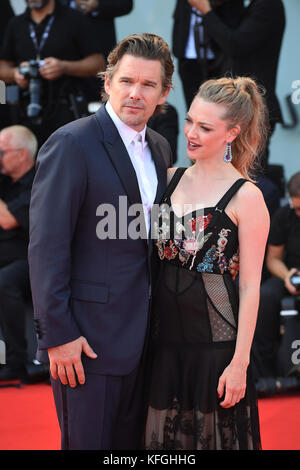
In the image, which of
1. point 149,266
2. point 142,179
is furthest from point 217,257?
point 142,179

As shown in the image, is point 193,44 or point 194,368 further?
point 193,44

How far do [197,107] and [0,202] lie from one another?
209cm

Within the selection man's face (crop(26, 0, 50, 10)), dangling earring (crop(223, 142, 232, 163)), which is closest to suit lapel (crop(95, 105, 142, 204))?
dangling earring (crop(223, 142, 232, 163))

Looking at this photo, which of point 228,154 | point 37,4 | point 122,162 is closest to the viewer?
point 122,162

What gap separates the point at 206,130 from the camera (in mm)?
2195

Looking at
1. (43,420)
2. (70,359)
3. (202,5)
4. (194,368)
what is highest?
(202,5)

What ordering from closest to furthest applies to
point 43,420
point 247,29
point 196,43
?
point 43,420 < point 247,29 < point 196,43

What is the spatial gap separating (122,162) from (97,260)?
0.29 metres

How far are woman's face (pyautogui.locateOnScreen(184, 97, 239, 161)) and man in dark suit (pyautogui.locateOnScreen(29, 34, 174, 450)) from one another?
0.16m

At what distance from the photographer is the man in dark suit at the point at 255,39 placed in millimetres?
3914

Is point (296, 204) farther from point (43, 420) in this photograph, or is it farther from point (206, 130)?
point (206, 130)

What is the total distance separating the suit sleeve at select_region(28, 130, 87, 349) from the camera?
1.91m

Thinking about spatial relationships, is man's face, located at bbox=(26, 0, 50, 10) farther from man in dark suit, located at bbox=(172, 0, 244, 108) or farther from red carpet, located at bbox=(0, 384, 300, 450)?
red carpet, located at bbox=(0, 384, 300, 450)
